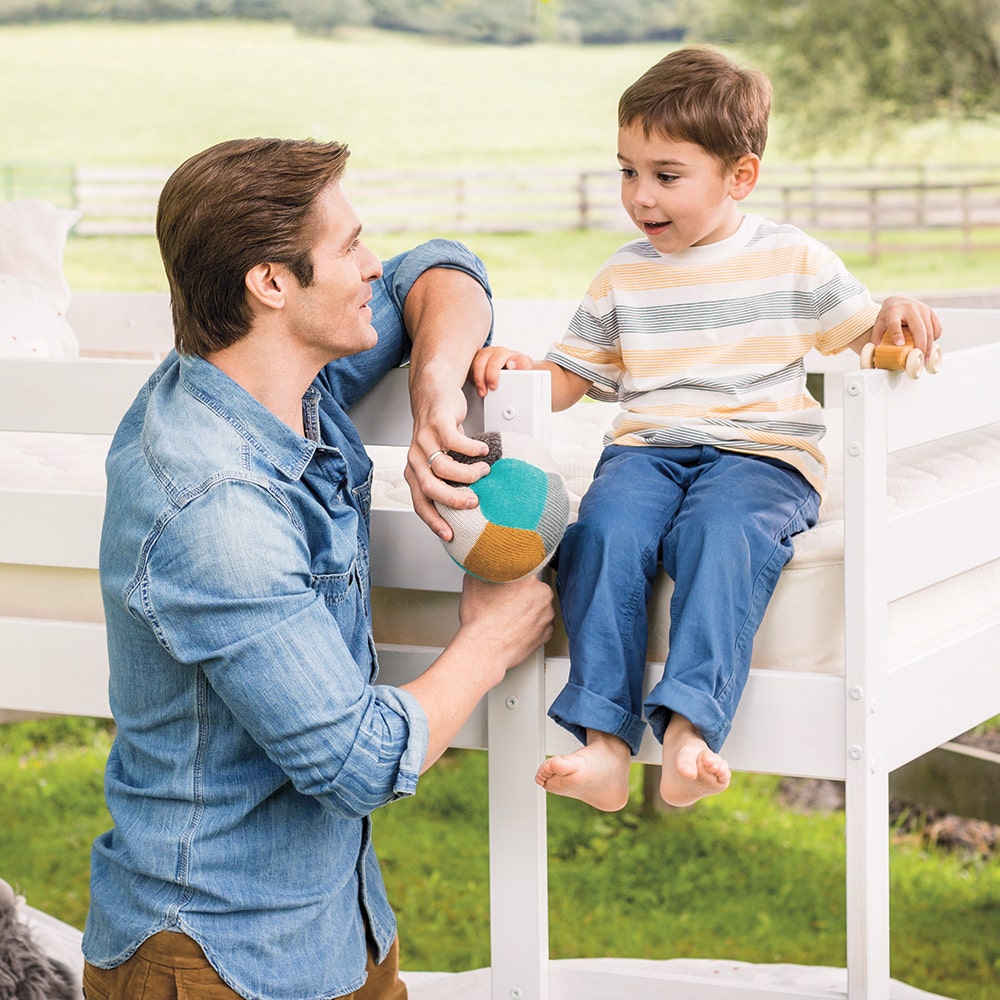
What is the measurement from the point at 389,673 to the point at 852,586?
542 mm

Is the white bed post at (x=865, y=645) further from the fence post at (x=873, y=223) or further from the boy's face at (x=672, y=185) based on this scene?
the fence post at (x=873, y=223)

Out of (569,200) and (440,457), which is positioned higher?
(440,457)

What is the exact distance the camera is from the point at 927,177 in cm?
625

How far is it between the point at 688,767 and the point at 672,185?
2.11 feet

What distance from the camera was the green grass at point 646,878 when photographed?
2543 millimetres

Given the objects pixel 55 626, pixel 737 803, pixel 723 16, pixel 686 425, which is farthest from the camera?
pixel 723 16

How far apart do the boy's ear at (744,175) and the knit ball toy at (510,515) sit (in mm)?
417

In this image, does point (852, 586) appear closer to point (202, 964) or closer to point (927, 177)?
point (202, 964)

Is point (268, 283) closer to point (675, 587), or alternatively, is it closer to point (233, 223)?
point (233, 223)

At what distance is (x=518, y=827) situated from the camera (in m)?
1.50

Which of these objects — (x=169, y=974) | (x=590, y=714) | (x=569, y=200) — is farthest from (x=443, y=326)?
(x=569, y=200)

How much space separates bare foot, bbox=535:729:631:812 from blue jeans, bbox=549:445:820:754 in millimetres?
18

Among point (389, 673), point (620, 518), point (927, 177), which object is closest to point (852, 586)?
point (620, 518)

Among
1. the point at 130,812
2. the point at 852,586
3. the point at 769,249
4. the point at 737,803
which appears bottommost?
the point at 737,803
